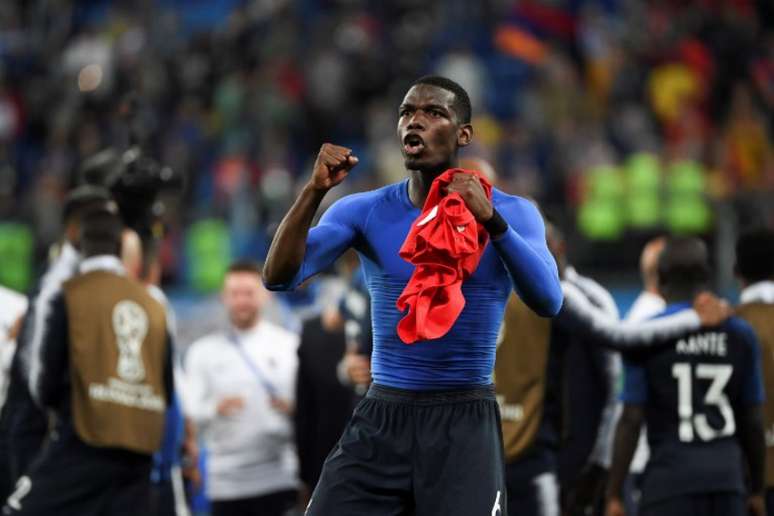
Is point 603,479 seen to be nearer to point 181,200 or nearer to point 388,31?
point 181,200

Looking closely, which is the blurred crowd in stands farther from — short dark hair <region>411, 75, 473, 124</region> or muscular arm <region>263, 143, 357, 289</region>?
muscular arm <region>263, 143, 357, 289</region>

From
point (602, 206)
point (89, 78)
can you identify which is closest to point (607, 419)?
point (602, 206)

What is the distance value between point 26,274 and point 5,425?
9753 millimetres

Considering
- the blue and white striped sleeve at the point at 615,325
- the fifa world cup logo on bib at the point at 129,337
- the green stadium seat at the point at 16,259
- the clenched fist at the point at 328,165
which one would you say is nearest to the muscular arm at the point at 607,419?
the blue and white striped sleeve at the point at 615,325

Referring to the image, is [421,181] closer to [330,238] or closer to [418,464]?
[330,238]

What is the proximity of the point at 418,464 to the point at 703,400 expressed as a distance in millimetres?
2086

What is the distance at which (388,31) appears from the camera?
2250cm

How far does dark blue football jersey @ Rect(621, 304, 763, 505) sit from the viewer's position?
22.9 feet

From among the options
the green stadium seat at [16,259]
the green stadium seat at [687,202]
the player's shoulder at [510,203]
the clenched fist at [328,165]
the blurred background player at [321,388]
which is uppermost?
the green stadium seat at [687,202]

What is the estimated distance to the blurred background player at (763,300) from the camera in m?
7.64

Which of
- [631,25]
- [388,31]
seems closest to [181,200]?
[388,31]

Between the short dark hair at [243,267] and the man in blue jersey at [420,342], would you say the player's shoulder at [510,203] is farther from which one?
the short dark hair at [243,267]

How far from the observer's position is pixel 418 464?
5.30m

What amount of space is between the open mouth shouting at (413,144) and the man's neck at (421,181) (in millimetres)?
101
